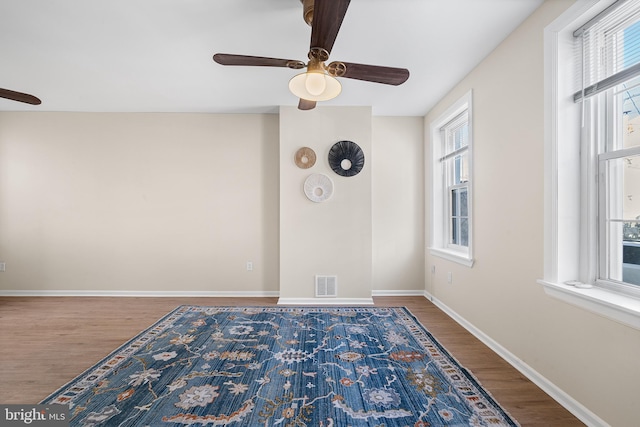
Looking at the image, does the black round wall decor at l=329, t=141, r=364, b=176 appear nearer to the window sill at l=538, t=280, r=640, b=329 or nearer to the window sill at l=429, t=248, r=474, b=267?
the window sill at l=429, t=248, r=474, b=267

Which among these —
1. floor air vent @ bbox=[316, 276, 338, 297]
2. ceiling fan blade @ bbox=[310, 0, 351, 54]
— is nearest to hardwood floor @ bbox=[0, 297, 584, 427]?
floor air vent @ bbox=[316, 276, 338, 297]

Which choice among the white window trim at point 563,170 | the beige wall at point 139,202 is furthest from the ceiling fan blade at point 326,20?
the beige wall at point 139,202

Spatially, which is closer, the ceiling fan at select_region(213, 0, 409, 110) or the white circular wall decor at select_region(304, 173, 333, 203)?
the ceiling fan at select_region(213, 0, 409, 110)

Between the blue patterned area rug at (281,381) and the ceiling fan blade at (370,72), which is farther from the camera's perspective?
the ceiling fan blade at (370,72)

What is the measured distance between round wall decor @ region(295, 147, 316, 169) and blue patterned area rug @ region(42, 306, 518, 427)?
1930 millimetres

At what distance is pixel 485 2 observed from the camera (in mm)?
1932

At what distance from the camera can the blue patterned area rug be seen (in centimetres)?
166

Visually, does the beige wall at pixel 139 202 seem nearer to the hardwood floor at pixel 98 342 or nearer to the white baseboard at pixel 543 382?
the hardwood floor at pixel 98 342

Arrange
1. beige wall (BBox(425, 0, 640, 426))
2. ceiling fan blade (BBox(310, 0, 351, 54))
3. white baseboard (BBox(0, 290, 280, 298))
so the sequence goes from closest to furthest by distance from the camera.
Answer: ceiling fan blade (BBox(310, 0, 351, 54)), beige wall (BBox(425, 0, 640, 426)), white baseboard (BBox(0, 290, 280, 298))

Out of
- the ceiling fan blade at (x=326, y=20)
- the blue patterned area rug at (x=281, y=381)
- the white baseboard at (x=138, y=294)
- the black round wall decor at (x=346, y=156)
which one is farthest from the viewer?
the white baseboard at (x=138, y=294)

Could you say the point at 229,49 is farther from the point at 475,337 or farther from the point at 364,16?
the point at 475,337

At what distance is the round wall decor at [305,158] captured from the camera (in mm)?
3705

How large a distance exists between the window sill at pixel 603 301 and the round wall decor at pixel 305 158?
2685 mm

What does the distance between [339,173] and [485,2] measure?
2.18 m
